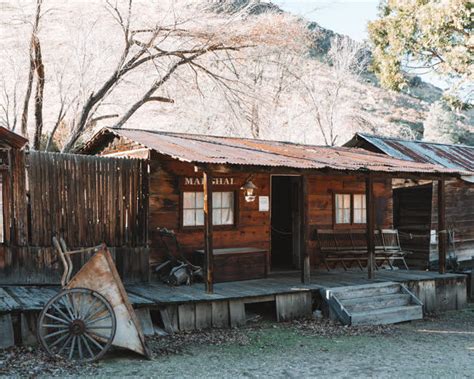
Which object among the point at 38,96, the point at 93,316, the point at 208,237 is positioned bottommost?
the point at 93,316

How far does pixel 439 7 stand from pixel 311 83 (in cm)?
1914

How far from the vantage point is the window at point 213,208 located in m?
11.3

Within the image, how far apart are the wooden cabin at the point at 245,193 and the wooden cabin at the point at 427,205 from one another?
2492mm

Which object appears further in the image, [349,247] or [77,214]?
[349,247]

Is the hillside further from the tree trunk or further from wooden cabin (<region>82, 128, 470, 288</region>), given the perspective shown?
wooden cabin (<region>82, 128, 470, 288</region>)

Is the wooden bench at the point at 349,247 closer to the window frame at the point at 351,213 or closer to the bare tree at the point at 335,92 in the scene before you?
the window frame at the point at 351,213

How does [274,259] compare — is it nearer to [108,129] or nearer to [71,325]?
[108,129]

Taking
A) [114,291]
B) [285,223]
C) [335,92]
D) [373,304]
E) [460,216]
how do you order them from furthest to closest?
[335,92], [460,216], [285,223], [373,304], [114,291]

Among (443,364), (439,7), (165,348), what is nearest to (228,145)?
(165,348)

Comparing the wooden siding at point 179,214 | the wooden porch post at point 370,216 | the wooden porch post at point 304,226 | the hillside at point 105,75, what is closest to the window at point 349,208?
the wooden porch post at point 370,216

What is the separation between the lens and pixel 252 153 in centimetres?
1077

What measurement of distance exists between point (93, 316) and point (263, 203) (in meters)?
5.75

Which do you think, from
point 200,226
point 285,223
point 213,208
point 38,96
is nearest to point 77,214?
point 200,226

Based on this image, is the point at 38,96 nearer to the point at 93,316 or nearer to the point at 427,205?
the point at 93,316
